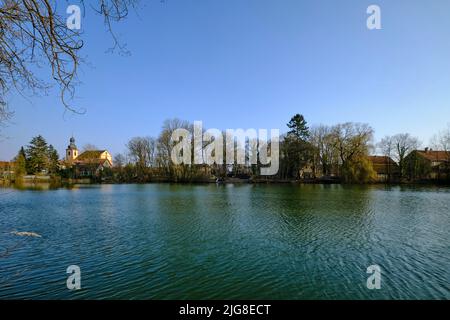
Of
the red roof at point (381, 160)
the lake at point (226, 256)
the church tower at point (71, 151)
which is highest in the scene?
the church tower at point (71, 151)

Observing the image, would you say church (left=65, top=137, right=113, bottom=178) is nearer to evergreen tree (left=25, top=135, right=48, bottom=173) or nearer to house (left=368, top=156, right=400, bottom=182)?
evergreen tree (left=25, top=135, right=48, bottom=173)

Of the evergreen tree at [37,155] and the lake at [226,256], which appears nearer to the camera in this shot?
the lake at [226,256]

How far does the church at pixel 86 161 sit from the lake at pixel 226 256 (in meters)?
59.6

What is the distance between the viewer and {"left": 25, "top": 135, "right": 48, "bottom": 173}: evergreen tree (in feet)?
211

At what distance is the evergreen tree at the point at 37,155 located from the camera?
64.4m

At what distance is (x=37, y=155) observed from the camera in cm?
6575

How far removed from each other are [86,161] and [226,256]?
3216 inches

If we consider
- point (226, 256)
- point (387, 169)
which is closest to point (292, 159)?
point (387, 169)

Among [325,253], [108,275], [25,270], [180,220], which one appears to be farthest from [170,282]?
[180,220]

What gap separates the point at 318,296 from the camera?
6492 millimetres

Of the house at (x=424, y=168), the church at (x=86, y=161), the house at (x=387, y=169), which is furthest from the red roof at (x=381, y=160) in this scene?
the church at (x=86, y=161)

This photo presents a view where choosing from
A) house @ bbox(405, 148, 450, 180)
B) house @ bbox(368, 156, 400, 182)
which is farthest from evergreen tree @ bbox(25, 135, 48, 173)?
house @ bbox(405, 148, 450, 180)

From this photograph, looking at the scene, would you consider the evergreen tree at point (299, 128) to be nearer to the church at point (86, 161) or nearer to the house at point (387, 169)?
the house at point (387, 169)
